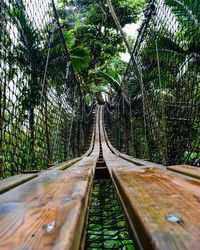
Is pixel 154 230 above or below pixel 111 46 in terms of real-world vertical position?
below

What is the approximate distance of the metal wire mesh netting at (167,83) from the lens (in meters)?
2.38

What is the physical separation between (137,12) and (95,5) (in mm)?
1589

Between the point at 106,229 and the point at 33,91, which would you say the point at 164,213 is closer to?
the point at 106,229

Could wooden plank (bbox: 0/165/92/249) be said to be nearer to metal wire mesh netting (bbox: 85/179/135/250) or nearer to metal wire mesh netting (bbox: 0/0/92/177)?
metal wire mesh netting (bbox: 85/179/135/250)

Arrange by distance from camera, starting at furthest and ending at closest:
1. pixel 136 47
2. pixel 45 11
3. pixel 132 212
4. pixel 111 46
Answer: pixel 111 46
pixel 136 47
pixel 45 11
pixel 132 212

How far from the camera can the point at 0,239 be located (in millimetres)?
361

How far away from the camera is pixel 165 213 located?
45 centimetres

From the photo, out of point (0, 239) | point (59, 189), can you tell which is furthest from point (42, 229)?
point (59, 189)

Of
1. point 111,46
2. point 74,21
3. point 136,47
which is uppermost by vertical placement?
point 74,21

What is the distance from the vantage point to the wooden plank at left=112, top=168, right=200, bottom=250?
0.34 m

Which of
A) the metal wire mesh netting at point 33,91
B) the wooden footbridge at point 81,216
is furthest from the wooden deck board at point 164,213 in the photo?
the metal wire mesh netting at point 33,91

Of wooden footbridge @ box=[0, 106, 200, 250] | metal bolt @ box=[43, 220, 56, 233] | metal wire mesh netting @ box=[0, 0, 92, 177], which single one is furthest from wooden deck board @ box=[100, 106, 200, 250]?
metal wire mesh netting @ box=[0, 0, 92, 177]

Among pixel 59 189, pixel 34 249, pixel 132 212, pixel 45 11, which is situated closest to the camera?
pixel 34 249

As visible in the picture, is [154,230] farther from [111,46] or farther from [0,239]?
[111,46]
